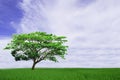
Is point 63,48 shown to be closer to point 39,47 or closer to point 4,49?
point 39,47

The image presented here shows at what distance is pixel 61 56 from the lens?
5375cm

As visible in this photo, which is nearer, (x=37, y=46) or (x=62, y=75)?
(x=62, y=75)

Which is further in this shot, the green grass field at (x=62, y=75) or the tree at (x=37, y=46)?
the tree at (x=37, y=46)

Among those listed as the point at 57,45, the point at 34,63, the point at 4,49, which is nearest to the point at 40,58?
the point at 34,63

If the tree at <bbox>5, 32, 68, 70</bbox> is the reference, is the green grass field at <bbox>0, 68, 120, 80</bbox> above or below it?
below

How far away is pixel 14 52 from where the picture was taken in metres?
53.1

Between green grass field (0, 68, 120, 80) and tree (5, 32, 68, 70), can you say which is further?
tree (5, 32, 68, 70)

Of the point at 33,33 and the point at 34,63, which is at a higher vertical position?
the point at 33,33

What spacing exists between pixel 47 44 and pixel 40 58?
4.41m

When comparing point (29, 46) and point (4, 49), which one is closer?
point (29, 46)

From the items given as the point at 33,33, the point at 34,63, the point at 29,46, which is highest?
the point at 33,33

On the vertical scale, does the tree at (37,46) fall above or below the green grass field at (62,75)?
above

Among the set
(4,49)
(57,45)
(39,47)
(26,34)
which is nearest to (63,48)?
(57,45)

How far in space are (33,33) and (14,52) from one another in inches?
251
